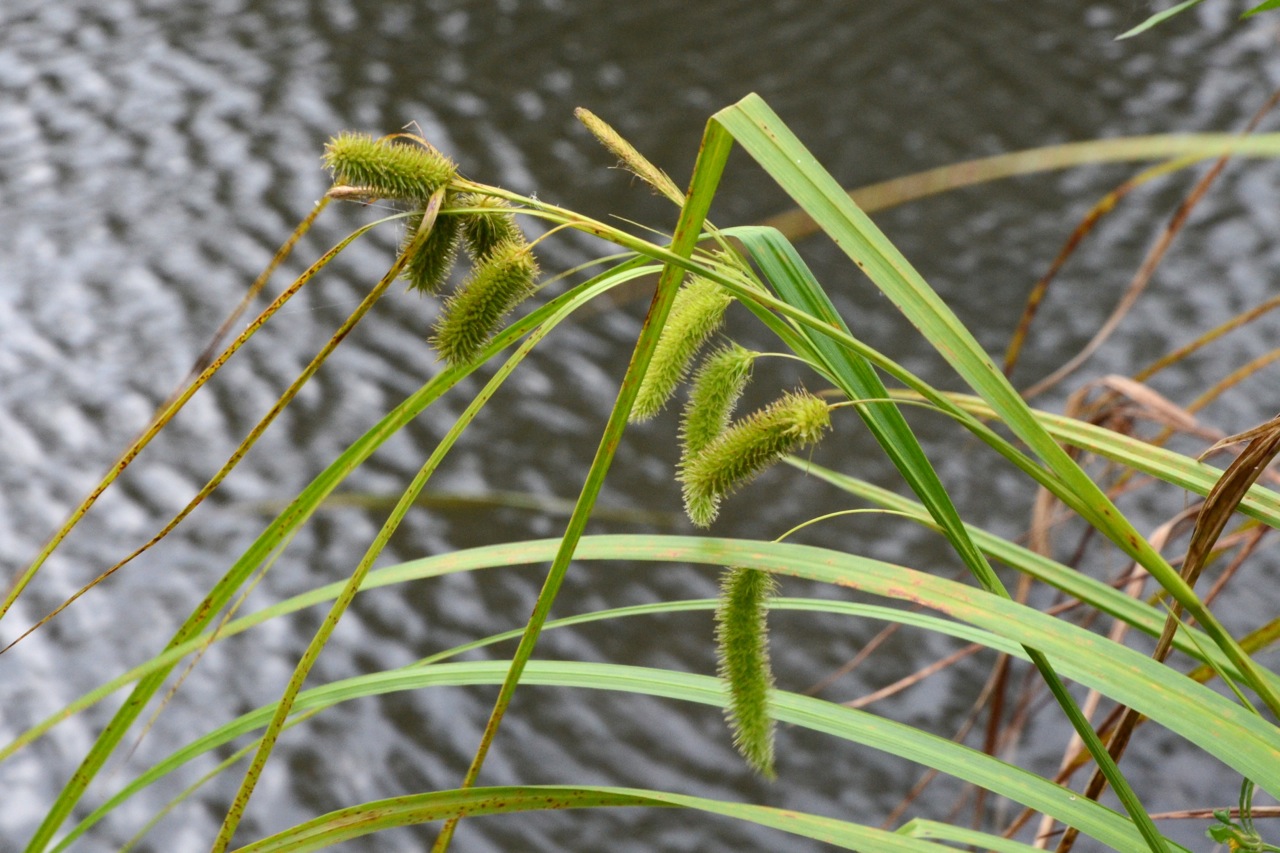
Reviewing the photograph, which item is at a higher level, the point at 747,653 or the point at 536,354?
the point at 536,354

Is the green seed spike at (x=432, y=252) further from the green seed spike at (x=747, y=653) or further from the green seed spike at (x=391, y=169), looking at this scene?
the green seed spike at (x=747, y=653)

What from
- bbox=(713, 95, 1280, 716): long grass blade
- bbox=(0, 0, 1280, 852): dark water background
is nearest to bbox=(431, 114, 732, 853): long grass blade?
bbox=(713, 95, 1280, 716): long grass blade

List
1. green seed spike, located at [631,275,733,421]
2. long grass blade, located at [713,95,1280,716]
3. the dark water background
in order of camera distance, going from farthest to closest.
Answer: the dark water background, green seed spike, located at [631,275,733,421], long grass blade, located at [713,95,1280,716]

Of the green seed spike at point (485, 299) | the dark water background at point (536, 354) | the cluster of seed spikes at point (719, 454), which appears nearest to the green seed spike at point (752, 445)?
the cluster of seed spikes at point (719, 454)

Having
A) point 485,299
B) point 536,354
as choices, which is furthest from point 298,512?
point 536,354

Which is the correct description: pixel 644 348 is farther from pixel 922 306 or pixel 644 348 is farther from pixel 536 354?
pixel 536 354

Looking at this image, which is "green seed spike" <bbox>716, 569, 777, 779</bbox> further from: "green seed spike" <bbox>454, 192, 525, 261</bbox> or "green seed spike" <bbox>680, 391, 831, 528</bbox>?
"green seed spike" <bbox>454, 192, 525, 261</bbox>
